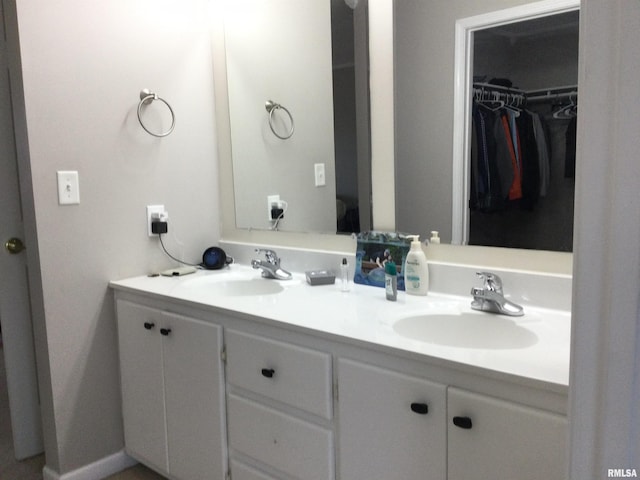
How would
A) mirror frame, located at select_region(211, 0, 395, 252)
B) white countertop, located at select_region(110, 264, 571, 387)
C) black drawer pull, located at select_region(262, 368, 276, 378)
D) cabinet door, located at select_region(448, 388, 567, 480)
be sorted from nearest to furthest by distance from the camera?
cabinet door, located at select_region(448, 388, 567, 480) < white countertop, located at select_region(110, 264, 571, 387) < black drawer pull, located at select_region(262, 368, 276, 378) < mirror frame, located at select_region(211, 0, 395, 252)

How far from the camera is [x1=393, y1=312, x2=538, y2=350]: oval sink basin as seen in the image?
1.38m

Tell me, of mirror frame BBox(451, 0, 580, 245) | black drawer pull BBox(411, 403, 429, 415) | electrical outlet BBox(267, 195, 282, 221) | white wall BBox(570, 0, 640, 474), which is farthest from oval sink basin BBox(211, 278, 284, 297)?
white wall BBox(570, 0, 640, 474)

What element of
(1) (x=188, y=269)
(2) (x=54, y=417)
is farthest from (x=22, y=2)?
(2) (x=54, y=417)

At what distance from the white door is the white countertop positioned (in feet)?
1.64

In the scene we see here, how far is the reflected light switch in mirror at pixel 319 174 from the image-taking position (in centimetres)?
205

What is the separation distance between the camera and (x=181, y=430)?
1786 mm

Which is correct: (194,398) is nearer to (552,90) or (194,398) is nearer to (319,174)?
(319,174)

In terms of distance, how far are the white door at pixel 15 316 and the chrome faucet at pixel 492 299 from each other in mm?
1733

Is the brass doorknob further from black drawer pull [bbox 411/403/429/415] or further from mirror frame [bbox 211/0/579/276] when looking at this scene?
black drawer pull [bbox 411/403/429/415]

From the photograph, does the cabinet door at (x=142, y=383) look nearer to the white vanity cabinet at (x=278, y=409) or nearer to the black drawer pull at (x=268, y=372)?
the white vanity cabinet at (x=278, y=409)

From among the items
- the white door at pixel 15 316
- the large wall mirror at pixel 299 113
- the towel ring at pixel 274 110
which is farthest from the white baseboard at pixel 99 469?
the towel ring at pixel 274 110

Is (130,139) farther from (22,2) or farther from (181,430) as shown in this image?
(181,430)

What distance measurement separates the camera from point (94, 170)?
1906mm

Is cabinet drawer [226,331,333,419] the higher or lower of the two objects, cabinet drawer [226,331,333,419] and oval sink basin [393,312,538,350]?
the lower
